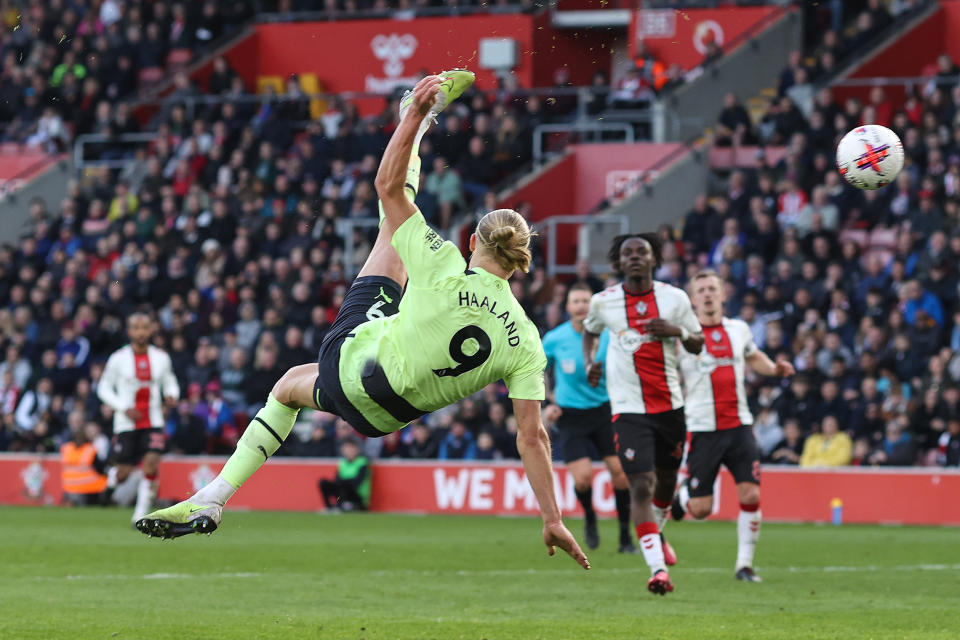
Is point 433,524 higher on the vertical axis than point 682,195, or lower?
lower

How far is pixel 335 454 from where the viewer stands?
854 inches

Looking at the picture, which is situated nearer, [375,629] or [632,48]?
[375,629]

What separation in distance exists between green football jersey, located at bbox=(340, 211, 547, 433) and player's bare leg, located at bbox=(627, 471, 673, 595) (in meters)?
2.85

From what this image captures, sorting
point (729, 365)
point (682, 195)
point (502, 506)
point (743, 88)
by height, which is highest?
point (743, 88)

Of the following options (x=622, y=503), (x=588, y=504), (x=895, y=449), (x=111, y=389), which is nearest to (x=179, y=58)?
(x=111, y=389)

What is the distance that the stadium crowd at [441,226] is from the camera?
63.2ft

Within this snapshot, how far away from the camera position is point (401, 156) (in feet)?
25.0

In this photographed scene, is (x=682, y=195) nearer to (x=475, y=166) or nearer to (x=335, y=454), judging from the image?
(x=475, y=166)

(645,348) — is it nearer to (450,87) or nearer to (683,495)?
(683,495)

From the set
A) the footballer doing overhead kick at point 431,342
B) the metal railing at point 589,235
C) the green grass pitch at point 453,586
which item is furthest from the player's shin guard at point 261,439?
the metal railing at point 589,235

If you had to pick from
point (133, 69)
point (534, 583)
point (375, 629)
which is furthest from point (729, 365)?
point (133, 69)

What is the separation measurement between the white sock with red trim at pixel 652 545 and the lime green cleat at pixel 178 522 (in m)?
3.56

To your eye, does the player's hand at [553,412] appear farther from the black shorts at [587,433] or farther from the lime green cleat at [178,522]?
the lime green cleat at [178,522]

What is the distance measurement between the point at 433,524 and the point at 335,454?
3.97 metres
